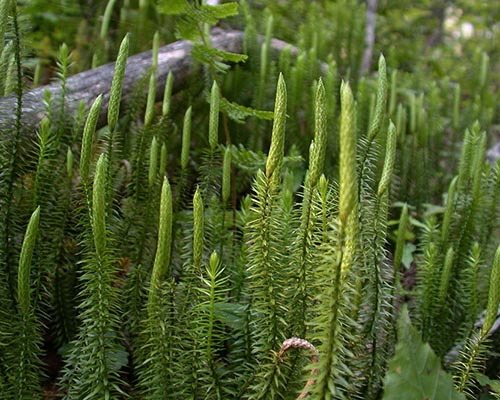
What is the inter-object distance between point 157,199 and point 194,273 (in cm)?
44

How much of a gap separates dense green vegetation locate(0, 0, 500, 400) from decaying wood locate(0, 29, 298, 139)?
2.1 inches

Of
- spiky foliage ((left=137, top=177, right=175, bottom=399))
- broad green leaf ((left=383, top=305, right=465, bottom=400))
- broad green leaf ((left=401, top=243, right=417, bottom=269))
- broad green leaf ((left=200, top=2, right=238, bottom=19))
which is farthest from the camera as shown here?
broad green leaf ((left=401, top=243, right=417, bottom=269))

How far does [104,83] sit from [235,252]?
914 mm

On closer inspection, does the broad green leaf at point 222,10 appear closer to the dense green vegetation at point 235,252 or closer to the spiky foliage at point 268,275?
the dense green vegetation at point 235,252

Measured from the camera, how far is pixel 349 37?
3.15m

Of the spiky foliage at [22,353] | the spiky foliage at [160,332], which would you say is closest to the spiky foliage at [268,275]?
the spiky foliage at [160,332]

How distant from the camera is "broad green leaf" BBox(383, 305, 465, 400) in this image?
930 mm

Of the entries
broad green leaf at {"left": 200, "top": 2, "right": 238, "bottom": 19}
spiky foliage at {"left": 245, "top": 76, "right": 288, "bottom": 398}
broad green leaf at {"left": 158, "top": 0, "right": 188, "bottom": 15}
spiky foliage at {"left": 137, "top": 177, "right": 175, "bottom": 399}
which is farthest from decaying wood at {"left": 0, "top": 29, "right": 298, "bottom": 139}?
spiky foliage at {"left": 245, "top": 76, "right": 288, "bottom": 398}

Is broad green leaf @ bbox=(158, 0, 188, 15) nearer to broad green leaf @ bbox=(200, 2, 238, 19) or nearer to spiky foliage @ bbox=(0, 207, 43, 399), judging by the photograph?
broad green leaf @ bbox=(200, 2, 238, 19)

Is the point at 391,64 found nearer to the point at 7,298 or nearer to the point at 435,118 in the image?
the point at 435,118

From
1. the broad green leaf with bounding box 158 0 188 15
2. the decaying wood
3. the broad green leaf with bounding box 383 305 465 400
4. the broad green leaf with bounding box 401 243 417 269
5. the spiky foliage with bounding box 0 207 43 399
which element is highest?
the broad green leaf with bounding box 158 0 188 15

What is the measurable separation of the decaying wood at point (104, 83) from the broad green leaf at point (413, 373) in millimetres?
1112

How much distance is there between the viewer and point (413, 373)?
3.10 ft

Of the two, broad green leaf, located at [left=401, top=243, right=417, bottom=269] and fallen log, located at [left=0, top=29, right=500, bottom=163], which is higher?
fallen log, located at [left=0, top=29, right=500, bottom=163]
